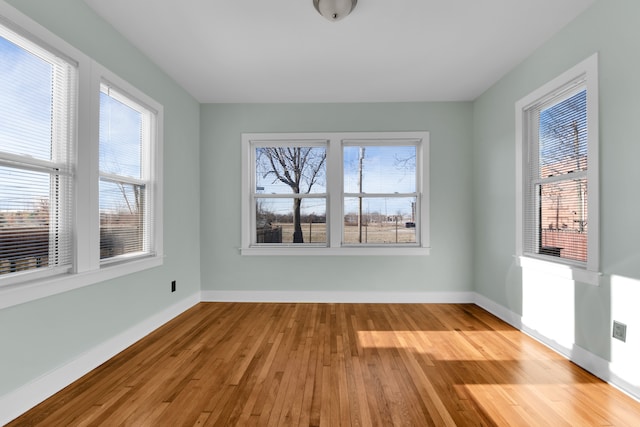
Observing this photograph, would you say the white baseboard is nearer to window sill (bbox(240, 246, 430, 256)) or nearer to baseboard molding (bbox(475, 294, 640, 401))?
baseboard molding (bbox(475, 294, 640, 401))

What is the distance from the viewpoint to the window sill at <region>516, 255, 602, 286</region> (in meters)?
2.23

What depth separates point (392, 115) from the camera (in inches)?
162

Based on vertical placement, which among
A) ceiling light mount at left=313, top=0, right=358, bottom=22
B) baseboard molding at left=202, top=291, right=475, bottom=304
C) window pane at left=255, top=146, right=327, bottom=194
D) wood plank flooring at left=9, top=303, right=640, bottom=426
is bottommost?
wood plank flooring at left=9, top=303, right=640, bottom=426

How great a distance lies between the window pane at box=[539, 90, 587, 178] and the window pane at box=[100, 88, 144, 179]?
154 inches

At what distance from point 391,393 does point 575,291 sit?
1.73 m

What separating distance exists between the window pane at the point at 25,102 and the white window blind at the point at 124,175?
467 mm

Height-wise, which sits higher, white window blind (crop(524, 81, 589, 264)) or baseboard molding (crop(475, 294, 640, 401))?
white window blind (crop(524, 81, 589, 264))

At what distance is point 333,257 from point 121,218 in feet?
8.20

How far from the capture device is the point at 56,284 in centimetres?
198

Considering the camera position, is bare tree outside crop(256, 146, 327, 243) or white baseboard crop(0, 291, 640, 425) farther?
bare tree outside crop(256, 146, 327, 243)

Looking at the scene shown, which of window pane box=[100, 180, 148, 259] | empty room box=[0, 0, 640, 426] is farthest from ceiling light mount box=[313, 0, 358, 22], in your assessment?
window pane box=[100, 180, 148, 259]

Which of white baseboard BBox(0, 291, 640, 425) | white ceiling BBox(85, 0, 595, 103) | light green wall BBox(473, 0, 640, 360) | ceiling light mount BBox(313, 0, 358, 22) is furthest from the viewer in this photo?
white ceiling BBox(85, 0, 595, 103)

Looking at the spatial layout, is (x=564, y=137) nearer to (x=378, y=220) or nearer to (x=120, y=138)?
(x=378, y=220)

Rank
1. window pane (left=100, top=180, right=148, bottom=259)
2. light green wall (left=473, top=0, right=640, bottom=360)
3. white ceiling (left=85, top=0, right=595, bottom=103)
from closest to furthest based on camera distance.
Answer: light green wall (left=473, top=0, right=640, bottom=360), white ceiling (left=85, top=0, right=595, bottom=103), window pane (left=100, top=180, right=148, bottom=259)
